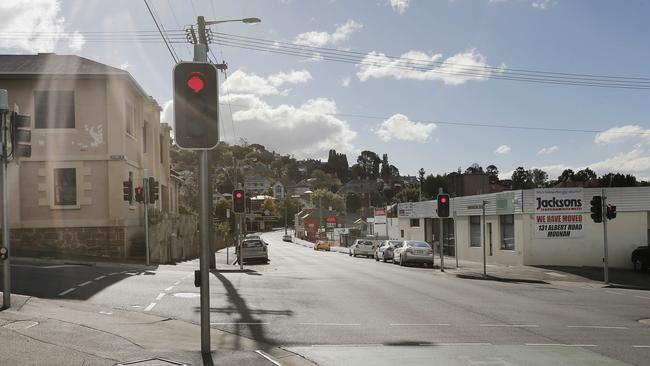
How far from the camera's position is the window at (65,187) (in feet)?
90.0

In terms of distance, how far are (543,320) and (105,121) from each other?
21929mm

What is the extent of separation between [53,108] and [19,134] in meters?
18.0

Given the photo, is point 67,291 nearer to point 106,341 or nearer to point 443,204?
point 106,341

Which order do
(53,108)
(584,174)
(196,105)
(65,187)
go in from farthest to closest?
1. (584,174)
2. (65,187)
3. (53,108)
4. (196,105)

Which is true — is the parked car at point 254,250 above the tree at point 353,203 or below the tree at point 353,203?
below

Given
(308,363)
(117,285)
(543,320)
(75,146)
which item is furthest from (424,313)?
(75,146)

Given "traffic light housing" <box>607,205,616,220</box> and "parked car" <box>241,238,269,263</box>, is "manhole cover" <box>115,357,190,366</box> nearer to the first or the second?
"traffic light housing" <box>607,205,616,220</box>

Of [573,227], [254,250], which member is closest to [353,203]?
[254,250]

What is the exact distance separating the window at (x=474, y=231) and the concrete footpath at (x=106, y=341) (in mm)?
28438

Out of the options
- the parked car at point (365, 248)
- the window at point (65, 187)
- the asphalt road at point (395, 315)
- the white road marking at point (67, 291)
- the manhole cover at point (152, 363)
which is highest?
the window at point (65, 187)

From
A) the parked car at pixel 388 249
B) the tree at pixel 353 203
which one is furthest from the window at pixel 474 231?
the tree at pixel 353 203

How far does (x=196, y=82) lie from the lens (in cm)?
680

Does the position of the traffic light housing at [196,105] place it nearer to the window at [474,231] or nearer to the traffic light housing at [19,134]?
the traffic light housing at [19,134]

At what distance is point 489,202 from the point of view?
1351 inches
